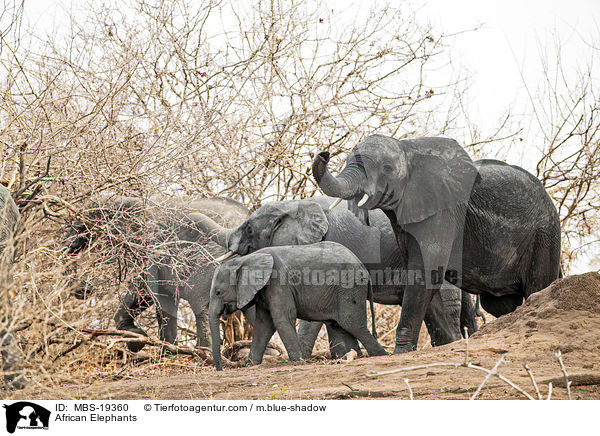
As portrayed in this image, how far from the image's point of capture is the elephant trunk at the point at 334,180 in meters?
6.05

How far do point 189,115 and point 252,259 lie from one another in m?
3.06

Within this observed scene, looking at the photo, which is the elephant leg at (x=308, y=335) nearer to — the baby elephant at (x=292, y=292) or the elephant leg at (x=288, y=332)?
the baby elephant at (x=292, y=292)

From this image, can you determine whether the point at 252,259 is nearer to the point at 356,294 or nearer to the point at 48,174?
the point at 356,294

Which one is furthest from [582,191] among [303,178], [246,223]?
[246,223]

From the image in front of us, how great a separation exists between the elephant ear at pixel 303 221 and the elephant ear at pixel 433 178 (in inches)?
51.8

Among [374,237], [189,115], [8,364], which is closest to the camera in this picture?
[8,364]

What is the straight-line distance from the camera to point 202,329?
9.00 meters

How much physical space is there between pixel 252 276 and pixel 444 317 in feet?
6.13

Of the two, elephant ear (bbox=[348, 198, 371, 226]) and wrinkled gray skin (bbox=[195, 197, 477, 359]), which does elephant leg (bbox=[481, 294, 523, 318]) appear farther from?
elephant ear (bbox=[348, 198, 371, 226])

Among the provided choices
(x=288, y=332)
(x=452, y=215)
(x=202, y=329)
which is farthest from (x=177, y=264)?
(x=452, y=215)

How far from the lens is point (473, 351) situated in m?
5.36
